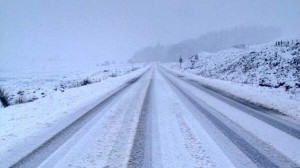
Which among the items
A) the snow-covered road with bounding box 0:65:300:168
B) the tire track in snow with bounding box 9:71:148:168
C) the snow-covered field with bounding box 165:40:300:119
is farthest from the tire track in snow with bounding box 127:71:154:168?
the snow-covered field with bounding box 165:40:300:119

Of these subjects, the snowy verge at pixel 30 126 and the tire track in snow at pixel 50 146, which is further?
the snowy verge at pixel 30 126

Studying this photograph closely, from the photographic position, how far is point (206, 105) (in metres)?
10.1

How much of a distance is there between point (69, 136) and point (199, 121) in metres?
3.57

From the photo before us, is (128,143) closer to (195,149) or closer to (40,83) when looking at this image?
(195,149)

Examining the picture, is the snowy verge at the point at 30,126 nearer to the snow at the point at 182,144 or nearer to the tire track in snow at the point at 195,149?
the snow at the point at 182,144

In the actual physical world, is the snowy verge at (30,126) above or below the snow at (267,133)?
below

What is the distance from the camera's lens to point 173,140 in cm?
568

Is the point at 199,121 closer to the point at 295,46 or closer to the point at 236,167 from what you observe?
the point at 236,167

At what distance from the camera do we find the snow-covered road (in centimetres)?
455

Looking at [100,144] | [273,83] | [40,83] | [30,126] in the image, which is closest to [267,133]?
[100,144]

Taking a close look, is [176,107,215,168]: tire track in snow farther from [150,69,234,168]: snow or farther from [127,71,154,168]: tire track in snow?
[127,71,154,168]: tire track in snow

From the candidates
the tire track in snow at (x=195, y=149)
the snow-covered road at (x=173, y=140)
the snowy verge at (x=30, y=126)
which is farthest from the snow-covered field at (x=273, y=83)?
the snowy verge at (x=30, y=126)

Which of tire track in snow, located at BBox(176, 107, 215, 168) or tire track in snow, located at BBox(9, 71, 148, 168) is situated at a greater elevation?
tire track in snow, located at BBox(176, 107, 215, 168)

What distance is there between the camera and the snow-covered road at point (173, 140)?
4.55m
